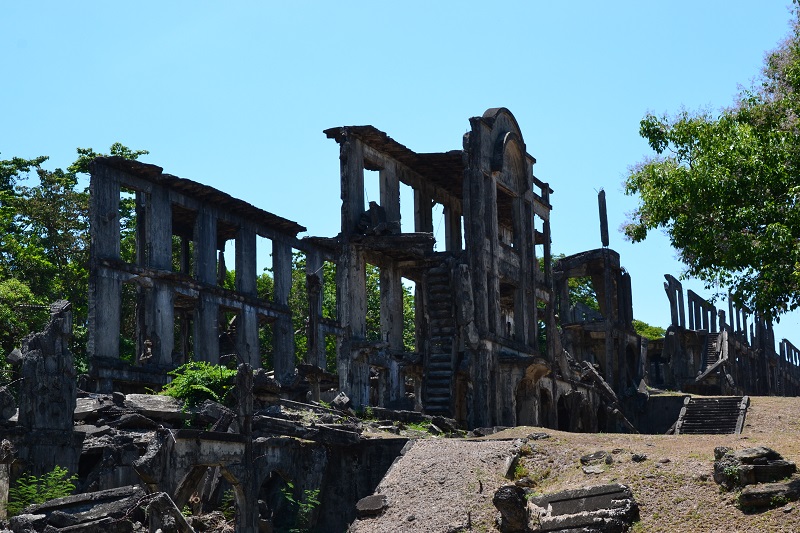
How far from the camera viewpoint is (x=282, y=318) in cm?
4616

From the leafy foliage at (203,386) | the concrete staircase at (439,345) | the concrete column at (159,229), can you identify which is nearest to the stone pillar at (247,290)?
the concrete column at (159,229)

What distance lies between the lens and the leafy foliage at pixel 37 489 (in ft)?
69.3

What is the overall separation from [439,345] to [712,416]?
9771mm

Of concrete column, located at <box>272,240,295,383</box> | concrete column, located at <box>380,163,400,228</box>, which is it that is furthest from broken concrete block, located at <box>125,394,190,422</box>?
concrete column, located at <box>272,240,295,383</box>

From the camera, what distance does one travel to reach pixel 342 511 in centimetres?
2833

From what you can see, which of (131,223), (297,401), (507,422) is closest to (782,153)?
(297,401)

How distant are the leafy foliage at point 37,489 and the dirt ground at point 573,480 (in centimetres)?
611

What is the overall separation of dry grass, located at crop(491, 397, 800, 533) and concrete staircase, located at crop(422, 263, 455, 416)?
545 cm

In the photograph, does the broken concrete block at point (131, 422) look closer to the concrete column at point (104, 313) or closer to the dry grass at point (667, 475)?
the dry grass at point (667, 475)

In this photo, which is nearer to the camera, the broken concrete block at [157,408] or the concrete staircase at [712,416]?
the broken concrete block at [157,408]

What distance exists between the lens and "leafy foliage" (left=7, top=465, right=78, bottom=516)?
21.1 meters

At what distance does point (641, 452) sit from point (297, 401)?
34.6 feet

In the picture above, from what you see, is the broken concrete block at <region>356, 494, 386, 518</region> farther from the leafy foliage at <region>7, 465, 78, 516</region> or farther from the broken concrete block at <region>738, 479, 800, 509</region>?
the broken concrete block at <region>738, 479, 800, 509</region>

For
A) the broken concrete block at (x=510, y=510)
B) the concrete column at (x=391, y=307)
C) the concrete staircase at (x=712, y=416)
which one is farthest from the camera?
the concrete column at (x=391, y=307)
